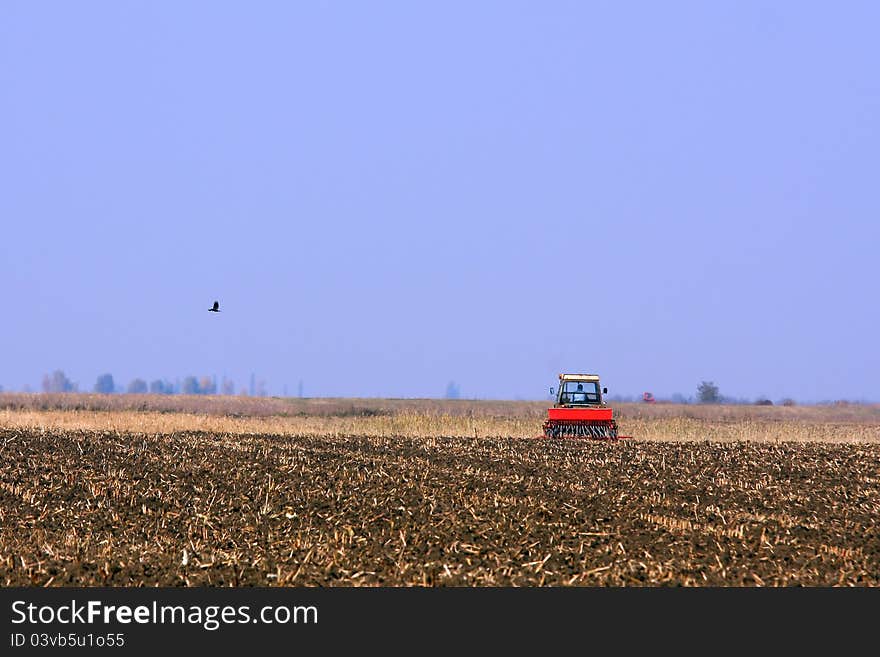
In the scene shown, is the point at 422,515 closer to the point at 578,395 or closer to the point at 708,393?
the point at 578,395

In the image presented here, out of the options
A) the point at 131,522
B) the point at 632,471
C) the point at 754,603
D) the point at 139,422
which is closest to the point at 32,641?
the point at 754,603

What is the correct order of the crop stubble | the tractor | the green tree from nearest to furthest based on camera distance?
the crop stubble → the tractor → the green tree

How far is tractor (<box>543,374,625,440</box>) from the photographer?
3350 centimetres

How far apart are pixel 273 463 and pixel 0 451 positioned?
6.59m

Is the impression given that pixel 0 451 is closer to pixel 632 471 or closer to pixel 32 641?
pixel 632 471

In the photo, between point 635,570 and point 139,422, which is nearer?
point 635,570

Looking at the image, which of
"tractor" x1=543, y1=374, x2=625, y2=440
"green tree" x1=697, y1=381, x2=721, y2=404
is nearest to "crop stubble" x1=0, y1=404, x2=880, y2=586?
"tractor" x1=543, y1=374, x2=625, y2=440

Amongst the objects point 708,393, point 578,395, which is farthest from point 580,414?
point 708,393

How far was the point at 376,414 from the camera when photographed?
171 feet

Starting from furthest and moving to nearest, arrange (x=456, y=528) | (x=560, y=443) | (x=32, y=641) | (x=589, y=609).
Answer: (x=560, y=443)
(x=456, y=528)
(x=589, y=609)
(x=32, y=641)

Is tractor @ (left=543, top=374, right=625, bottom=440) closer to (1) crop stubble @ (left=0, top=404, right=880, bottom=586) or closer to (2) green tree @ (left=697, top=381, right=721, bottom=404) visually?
(1) crop stubble @ (left=0, top=404, right=880, bottom=586)

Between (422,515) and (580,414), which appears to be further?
(580,414)

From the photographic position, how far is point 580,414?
33594mm

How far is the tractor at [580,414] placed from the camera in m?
33.5
